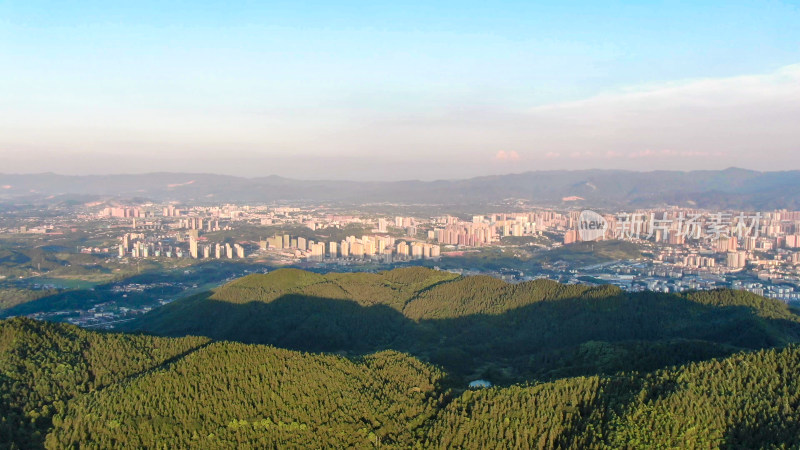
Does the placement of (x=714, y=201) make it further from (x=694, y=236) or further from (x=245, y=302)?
(x=245, y=302)

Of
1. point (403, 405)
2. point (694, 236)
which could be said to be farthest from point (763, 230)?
point (403, 405)

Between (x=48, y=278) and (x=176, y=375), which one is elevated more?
(x=176, y=375)

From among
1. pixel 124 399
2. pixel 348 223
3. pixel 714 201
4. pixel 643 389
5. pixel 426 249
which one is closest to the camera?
pixel 643 389

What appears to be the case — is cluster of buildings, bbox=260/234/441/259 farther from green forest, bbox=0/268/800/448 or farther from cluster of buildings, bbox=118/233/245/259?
green forest, bbox=0/268/800/448

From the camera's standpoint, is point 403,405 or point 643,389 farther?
point 403,405

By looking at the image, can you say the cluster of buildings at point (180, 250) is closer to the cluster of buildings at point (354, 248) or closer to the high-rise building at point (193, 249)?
the high-rise building at point (193, 249)

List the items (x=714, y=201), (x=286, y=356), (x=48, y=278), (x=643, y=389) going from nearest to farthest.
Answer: (x=643, y=389) < (x=286, y=356) < (x=48, y=278) < (x=714, y=201)

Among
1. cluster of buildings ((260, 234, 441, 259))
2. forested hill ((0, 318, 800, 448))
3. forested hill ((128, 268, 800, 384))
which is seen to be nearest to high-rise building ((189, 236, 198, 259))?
cluster of buildings ((260, 234, 441, 259))
